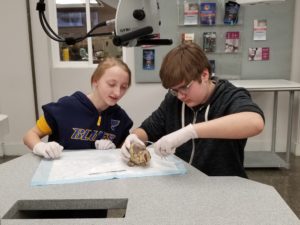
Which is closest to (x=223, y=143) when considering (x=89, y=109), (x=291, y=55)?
(x=89, y=109)

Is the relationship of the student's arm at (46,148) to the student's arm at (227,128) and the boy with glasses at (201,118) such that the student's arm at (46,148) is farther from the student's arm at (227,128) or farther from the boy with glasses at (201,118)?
the student's arm at (227,128)

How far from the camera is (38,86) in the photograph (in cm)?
331

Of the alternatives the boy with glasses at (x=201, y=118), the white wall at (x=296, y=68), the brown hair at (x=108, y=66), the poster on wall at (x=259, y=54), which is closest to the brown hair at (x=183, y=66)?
the boy with glasses at (x=201, y=118)

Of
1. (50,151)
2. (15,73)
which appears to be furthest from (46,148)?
(15,73)

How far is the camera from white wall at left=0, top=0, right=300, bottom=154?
3193 mm

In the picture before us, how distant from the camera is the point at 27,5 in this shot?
10.2 feet

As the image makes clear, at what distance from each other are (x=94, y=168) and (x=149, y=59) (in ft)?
7.21

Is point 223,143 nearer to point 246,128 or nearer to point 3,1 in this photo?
point 246,128

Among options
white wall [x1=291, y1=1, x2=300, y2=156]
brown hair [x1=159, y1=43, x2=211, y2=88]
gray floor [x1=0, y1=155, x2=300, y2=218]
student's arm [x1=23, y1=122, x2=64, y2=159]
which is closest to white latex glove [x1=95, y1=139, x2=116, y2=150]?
student's arm [x1=23, y1=122, x2=64, y2=159]

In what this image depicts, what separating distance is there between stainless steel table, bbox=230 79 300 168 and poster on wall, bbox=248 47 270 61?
23cm

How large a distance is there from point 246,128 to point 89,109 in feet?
2.42

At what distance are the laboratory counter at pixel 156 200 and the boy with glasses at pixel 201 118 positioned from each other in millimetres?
157

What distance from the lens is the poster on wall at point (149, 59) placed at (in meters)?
3.24

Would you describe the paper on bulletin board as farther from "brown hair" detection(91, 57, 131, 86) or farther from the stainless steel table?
the stainless steel table
